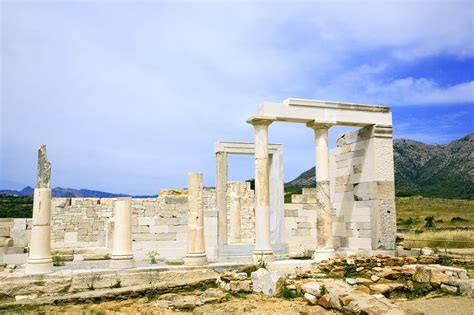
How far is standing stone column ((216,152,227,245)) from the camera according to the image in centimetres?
1839

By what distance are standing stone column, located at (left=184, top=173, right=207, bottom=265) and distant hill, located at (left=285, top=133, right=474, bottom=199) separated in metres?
50.7

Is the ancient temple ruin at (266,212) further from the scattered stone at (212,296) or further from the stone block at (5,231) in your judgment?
the scattered stone at (212,296)

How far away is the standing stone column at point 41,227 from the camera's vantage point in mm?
11594

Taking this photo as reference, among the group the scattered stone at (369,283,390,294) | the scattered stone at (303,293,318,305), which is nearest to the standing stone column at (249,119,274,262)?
the scattered stone at (303,293,318,305)

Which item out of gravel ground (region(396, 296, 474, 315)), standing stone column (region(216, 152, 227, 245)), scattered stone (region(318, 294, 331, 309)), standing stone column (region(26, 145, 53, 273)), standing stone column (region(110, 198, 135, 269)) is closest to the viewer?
gravel ground (region(396, 296, 474, 315))

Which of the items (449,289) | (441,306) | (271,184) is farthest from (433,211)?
(441,306)

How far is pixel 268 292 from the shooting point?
10711mm

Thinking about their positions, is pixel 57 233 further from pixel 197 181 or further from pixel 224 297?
pixel 224 297

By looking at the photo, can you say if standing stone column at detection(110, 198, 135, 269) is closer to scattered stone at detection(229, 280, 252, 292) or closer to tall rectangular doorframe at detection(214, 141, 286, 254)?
scattered stone at detection(229, 280, 252, 292)

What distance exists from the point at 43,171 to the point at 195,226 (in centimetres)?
483

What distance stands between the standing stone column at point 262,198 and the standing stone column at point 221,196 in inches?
212

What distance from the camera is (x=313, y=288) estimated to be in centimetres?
984

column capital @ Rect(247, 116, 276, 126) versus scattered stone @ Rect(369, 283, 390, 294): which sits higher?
column capital @ Rect(247, 116, 276, 126)

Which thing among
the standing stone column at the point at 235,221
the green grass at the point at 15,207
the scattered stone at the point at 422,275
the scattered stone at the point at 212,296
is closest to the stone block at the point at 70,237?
the standing stone column at the point at 235,221
